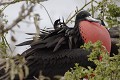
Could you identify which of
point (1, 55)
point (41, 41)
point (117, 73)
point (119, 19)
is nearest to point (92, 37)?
point (41, 41)

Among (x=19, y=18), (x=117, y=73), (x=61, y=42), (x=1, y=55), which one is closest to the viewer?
(x=19, y=18)

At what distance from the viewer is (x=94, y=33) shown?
3367 mm

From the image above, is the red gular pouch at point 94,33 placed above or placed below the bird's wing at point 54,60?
above

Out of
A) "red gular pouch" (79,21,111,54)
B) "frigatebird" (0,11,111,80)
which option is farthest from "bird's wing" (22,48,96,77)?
"red gular pouch" (79,21,111,54)

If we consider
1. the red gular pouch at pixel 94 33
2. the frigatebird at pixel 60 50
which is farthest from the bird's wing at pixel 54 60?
the red gular pouch at pixel 94 33

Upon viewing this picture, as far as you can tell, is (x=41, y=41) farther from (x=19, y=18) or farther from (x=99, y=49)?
(x=19, y=18)

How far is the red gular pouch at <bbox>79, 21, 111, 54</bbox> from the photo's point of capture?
3.32 m

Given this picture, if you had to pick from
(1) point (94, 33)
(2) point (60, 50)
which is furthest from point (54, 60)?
(1) point (94, 33)

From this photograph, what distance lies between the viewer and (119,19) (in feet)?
5.37

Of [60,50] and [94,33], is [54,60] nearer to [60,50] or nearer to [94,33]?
[60,50]

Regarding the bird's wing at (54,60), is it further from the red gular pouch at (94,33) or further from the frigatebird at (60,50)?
the red gular pouch at (94,33)

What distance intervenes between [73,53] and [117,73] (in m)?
1.98

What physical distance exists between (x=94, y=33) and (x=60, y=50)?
35 centimetres

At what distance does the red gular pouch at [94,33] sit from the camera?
332 centimetres
